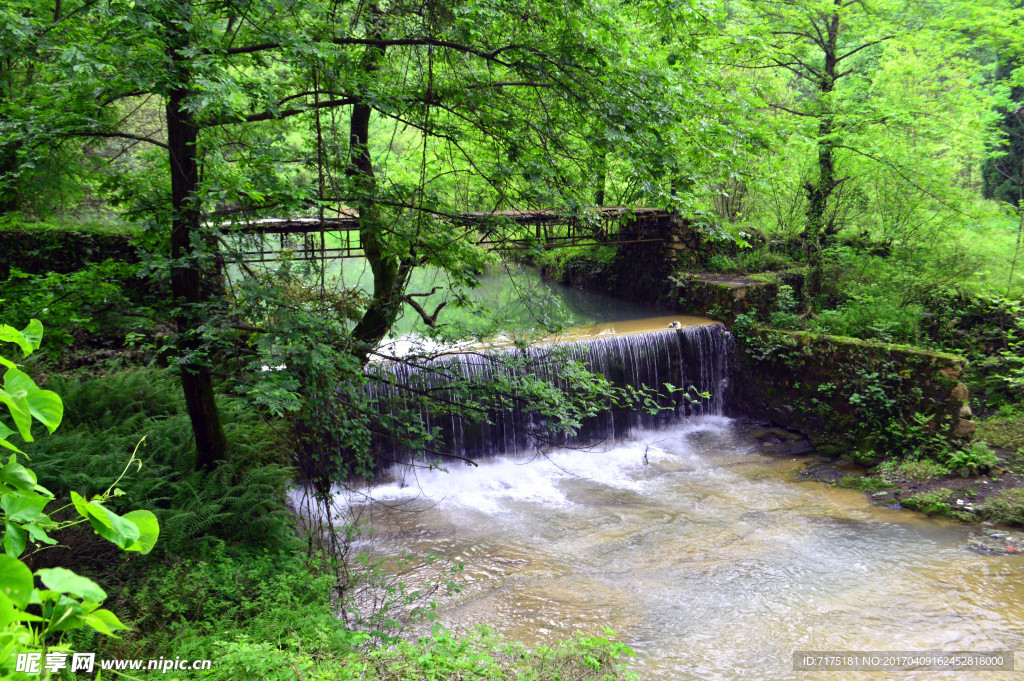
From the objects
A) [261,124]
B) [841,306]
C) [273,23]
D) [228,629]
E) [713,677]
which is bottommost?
[713,677]

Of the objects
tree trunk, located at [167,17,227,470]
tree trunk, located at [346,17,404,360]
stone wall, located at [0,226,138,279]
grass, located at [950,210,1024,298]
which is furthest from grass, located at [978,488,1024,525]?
stone wall, located at [0,226,138,279]

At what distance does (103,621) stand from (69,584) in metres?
0.11

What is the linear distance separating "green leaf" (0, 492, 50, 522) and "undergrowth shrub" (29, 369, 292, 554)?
351 centimetres

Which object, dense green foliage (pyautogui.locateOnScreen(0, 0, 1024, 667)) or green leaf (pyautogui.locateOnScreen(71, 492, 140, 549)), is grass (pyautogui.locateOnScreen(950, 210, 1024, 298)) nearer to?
dense green foliage (pyautogui.locateOnScreen(0, 0, 1024, 667))

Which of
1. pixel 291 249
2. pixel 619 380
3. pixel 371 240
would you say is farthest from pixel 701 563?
pixel 291 249

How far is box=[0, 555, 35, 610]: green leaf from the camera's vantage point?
41.0 inches

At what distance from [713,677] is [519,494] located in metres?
4.62

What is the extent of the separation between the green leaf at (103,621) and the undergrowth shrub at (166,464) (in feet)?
11.9

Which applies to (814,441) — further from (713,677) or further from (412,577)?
(412,577)

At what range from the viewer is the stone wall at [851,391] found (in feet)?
34.0

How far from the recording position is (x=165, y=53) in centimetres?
452

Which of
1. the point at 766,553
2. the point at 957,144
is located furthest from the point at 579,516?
the point at 957,144

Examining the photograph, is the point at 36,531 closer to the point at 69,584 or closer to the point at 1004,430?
the point at 69,584

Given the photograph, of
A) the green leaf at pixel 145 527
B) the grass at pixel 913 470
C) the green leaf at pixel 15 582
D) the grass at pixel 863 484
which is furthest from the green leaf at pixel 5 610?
the grass at pixel 913 470
